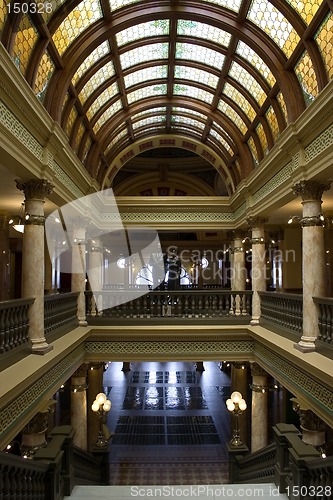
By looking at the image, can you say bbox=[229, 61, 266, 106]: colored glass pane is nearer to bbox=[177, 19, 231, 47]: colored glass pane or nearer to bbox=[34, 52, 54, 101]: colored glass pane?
bbox=[177, 19, 231, 47]: colored glass pane

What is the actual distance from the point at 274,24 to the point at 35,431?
7590 mm

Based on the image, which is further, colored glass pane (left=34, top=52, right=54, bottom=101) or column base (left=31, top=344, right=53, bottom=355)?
colored glass pane (left=34, top=52, right=54, bottom=101)

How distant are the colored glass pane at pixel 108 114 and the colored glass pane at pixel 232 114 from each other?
2.79 metres

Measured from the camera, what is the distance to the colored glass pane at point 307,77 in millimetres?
6854

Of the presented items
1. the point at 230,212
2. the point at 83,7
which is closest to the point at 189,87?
the point at 230,212

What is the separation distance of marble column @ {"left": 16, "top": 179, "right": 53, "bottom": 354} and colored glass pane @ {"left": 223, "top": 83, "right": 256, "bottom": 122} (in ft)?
19.1

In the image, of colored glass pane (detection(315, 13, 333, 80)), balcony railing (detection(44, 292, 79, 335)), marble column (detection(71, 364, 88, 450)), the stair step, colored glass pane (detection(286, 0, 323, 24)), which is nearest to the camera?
the stair step

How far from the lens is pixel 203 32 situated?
9.08m

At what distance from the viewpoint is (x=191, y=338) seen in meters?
10.5

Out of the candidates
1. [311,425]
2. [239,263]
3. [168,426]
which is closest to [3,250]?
[239,263]

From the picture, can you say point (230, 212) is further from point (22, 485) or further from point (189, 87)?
point (22, 485)

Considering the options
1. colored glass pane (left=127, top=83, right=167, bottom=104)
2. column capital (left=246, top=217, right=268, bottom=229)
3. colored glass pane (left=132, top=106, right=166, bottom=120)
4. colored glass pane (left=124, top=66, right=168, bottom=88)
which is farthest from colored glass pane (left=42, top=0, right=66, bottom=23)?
colored glass pane (left=132, top=106, right=166, bottom=120)

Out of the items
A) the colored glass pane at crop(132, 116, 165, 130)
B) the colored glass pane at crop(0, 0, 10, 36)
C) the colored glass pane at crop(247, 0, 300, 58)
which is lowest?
the colored glass pane at crop(0, 0, 10, 36)

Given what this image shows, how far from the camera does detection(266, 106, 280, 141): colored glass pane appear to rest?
9.18 meters
